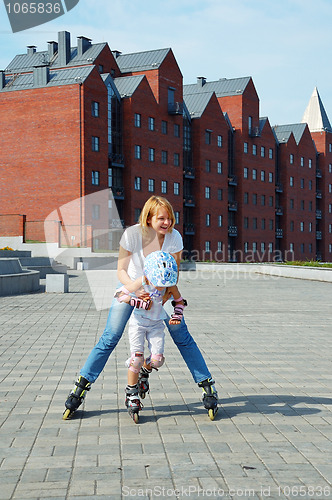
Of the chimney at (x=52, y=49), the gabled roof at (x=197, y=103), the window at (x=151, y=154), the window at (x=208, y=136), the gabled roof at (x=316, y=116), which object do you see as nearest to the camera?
the window at (x=151, y=154)

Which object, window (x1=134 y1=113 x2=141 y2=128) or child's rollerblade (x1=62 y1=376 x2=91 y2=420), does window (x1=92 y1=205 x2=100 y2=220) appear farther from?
child's rollerblade (x1=62 y1=376 x2=91 y2=420)

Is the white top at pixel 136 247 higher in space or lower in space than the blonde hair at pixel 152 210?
lower

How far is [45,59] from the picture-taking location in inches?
2163

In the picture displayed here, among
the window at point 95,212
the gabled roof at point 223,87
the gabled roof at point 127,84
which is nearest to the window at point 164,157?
the gabled roof at point 127,84

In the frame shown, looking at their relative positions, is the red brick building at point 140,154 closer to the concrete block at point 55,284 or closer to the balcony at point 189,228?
the balcony at point 189,228

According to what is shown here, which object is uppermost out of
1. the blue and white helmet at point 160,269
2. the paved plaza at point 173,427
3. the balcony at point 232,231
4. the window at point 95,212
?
the window at point 95,212

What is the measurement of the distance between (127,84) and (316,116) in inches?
1586

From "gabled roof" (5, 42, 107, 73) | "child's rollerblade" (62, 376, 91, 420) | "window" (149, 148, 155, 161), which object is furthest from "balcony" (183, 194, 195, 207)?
"child's rollerblade" (62, 376, 91, 420)

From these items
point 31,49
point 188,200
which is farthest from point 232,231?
point 31,49

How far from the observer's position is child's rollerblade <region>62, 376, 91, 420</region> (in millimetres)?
5297

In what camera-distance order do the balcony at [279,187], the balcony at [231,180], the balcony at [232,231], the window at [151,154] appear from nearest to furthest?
1. the window at [151,154]
2. the balcony at [232,231]
3. the balcony at [231,180]
4. the balcony at [279,187]

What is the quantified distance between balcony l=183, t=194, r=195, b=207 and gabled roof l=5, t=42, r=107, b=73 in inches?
559

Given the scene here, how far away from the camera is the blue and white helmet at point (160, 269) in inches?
195

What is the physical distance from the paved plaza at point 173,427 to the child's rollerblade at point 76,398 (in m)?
0.07
